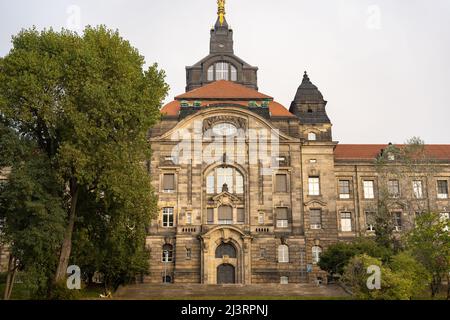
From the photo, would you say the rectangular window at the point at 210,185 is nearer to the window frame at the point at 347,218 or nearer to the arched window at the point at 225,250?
the arched window at the point at 225,250

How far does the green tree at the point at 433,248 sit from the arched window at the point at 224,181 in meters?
17.0

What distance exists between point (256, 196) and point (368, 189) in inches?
466

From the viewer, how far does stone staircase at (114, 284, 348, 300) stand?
3534 centimetres

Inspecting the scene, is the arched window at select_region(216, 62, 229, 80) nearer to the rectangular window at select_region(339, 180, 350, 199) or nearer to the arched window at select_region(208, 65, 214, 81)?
the arched window at select_region(208, 65, 214, 81)

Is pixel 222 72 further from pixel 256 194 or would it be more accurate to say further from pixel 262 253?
pixel 262 253

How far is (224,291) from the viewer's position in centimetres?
3672

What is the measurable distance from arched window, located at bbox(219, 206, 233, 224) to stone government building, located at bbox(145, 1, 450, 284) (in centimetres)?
8

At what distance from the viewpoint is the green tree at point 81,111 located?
2756cm

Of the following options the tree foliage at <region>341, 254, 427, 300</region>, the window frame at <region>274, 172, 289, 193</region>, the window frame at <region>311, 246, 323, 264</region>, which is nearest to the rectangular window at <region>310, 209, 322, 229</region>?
the window frame at <region>311, 246, 323, 264</region>

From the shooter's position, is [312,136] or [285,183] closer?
[285,183]

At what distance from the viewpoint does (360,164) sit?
52094 mm

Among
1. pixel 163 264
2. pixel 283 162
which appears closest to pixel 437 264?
pixel 283 162

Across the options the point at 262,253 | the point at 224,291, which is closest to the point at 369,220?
the point at 262,253
